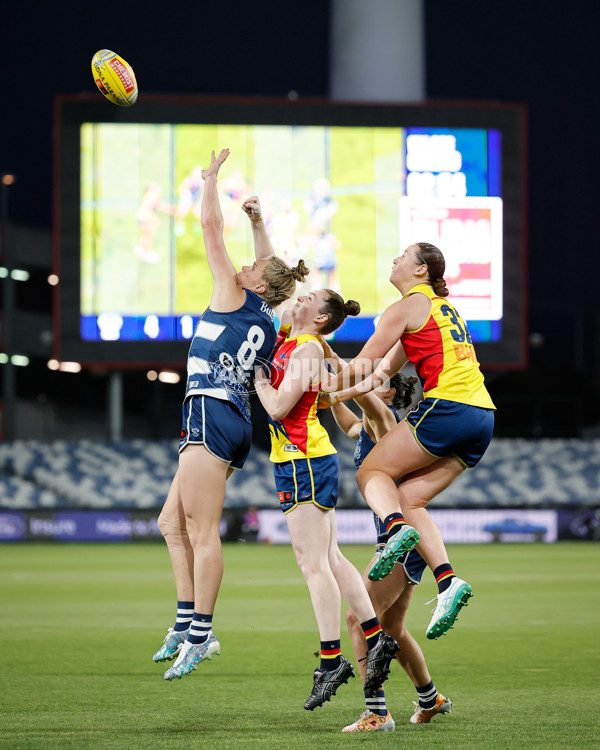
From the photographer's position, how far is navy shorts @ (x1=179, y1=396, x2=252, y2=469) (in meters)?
6.41

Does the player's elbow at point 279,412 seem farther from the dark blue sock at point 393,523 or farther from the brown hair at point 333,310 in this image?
the dark blue sock at point 393,523

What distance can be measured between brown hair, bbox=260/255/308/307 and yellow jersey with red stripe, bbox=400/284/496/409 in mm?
791

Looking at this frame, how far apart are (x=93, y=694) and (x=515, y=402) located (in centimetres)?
4248

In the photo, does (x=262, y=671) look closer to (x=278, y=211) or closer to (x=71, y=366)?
(x=278, y=211)

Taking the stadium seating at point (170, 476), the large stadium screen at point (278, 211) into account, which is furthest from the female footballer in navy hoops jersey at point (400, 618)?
the stadium seating at point (170, 476)

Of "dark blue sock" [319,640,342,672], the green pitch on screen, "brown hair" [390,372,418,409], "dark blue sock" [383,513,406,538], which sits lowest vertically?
"dark blue sock" [319,640,342,672]

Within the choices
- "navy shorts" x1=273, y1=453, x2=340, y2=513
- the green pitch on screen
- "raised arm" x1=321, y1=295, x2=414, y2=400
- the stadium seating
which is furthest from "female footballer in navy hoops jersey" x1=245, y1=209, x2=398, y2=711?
the stadium seating

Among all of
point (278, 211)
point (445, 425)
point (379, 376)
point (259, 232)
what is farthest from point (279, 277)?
point (278, 211)

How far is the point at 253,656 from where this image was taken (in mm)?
9625

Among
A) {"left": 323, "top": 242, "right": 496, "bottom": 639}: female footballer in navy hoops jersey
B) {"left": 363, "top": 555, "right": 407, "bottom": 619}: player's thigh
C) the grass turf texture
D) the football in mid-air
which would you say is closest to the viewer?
the grass turf texture

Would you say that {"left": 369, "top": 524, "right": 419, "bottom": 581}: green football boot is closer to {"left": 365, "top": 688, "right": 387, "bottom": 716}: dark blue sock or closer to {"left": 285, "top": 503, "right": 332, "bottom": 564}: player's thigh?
{"left": 285, "top": 503, "right": 332, "bottom": 564}: player's thigh

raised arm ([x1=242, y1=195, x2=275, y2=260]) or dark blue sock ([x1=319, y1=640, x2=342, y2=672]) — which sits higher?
raised arm ([x1=242, y1=195, x2=275, y2=260])

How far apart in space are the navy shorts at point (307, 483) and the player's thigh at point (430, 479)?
0.42 m

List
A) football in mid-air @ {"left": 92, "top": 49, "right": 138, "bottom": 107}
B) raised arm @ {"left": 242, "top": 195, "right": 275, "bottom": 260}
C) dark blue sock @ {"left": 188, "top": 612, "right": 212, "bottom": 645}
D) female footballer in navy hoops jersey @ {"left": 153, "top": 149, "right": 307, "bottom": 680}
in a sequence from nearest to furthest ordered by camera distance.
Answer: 1. dark blue sock @ {"left": 188, "top": 612, "right": 212, "bottom": 645}
2. female footballer in navy hoops jersey @ {"left": 153, "top": 149, "right": 307, "bottom": 680}
3. raised arm @ {"left": 242, "top": 195, "right": 275, "bottom": 260}
4. football in mid-air @ {"left": 92, "top": 49, "right": 138, "bottom": 107}
